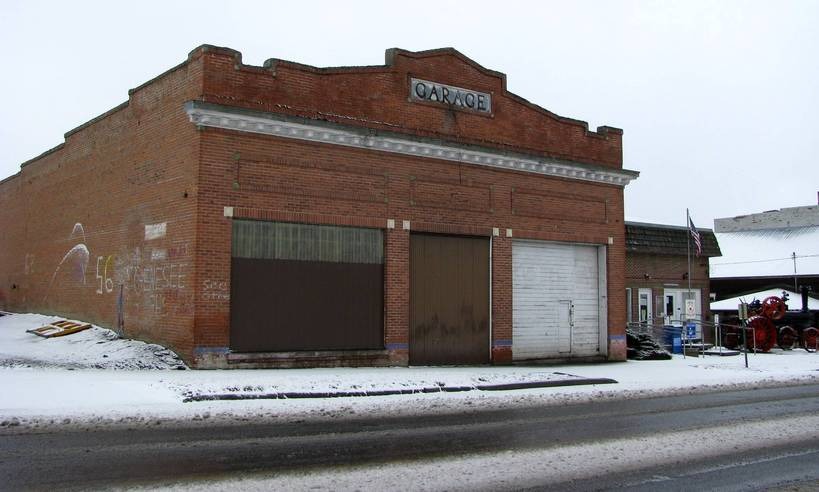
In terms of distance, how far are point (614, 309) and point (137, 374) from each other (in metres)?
14.2

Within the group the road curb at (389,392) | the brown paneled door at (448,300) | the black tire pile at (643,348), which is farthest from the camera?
the black tire pile at (643,348)

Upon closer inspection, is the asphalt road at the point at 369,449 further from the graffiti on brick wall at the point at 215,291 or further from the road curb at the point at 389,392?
the graffiti on brick wall at the point at 215,291

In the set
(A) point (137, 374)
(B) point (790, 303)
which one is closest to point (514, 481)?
(A) point (137, 374)

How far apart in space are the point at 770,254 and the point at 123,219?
46222 mm

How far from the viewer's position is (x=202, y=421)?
33.9ft

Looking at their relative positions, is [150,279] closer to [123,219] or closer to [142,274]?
[142,274]

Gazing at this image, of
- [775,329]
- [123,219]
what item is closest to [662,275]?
[775,329]

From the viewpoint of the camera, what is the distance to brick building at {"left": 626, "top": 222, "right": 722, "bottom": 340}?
3344 centimetres

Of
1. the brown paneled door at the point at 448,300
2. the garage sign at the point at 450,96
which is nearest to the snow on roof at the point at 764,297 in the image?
the brown paneled door at the point at 448,300

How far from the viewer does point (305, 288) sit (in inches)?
661

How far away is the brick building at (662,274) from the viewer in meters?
33.4

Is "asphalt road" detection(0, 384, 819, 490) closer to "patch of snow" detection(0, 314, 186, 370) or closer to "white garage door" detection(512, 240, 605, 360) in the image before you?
"patch of snow" detection(0, 314, 186, 370)

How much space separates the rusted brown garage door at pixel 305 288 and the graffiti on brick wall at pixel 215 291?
20 cm

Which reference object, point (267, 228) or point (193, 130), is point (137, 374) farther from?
point (193, 130)
